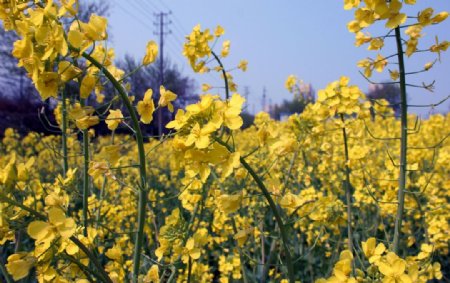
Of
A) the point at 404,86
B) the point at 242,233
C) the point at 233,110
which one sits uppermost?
the point at 404,86

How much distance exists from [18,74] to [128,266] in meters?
19.3

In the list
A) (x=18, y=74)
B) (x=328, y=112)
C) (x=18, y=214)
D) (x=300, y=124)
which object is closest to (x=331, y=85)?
(x=328, y=112)

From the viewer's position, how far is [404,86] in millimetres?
1519

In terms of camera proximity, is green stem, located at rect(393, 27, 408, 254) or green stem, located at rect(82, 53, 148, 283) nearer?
green stem, located at rect(82, 53, 148, 283)

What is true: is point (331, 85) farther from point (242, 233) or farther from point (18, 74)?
point (18, 74)

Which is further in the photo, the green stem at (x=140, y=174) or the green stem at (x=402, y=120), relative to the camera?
the green stem at (x=402, y=120)

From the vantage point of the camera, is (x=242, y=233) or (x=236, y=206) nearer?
(x=236, y=206)

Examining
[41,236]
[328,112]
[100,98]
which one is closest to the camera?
[41,236]

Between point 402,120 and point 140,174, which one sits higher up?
point 402,120

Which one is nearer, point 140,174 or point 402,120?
point 140,174

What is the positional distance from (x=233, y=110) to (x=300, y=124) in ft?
5.60

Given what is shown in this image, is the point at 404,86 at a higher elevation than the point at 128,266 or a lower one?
higher

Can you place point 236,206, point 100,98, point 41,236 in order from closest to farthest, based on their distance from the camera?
point 41,236
point 236,206
point 100,98

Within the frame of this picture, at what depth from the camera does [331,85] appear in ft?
7.08
